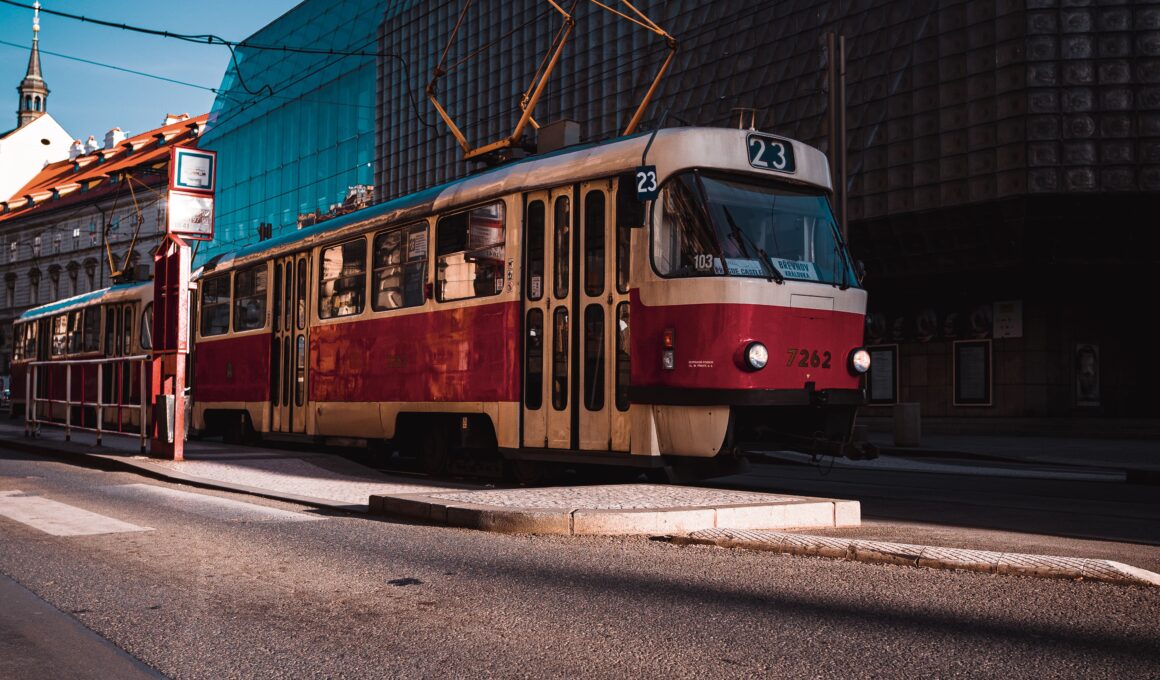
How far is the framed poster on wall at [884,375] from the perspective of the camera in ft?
107

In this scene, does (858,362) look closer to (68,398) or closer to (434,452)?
(434,452)

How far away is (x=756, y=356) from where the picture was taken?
29.8 ft

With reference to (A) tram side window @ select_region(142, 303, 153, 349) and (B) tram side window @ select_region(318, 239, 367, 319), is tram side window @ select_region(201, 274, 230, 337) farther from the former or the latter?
(A) tram side window @ select_region(142, 303, 153, 349)

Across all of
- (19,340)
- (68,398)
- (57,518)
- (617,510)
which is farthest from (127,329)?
(617,510)

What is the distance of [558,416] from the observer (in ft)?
33.1

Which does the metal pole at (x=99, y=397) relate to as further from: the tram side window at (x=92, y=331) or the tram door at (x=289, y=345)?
the tram side window at (x=92, y=331)

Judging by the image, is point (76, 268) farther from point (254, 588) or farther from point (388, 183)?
point (254, 588)

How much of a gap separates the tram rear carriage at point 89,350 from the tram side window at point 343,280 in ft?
11.9

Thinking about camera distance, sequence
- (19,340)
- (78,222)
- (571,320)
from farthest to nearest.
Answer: (78,222)
(19,340)
(571,320)

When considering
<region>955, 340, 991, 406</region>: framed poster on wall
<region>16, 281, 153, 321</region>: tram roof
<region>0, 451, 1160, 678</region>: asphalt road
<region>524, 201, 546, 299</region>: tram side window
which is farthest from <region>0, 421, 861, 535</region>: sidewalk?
<region>955, 340, 991, 406</region>: framed poster on wall

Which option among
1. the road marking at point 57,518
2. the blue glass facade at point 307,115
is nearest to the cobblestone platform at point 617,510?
Result: the road marking at point 57,518

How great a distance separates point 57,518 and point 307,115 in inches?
2041

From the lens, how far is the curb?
5465mm

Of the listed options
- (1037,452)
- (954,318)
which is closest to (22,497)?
(1037,452)
